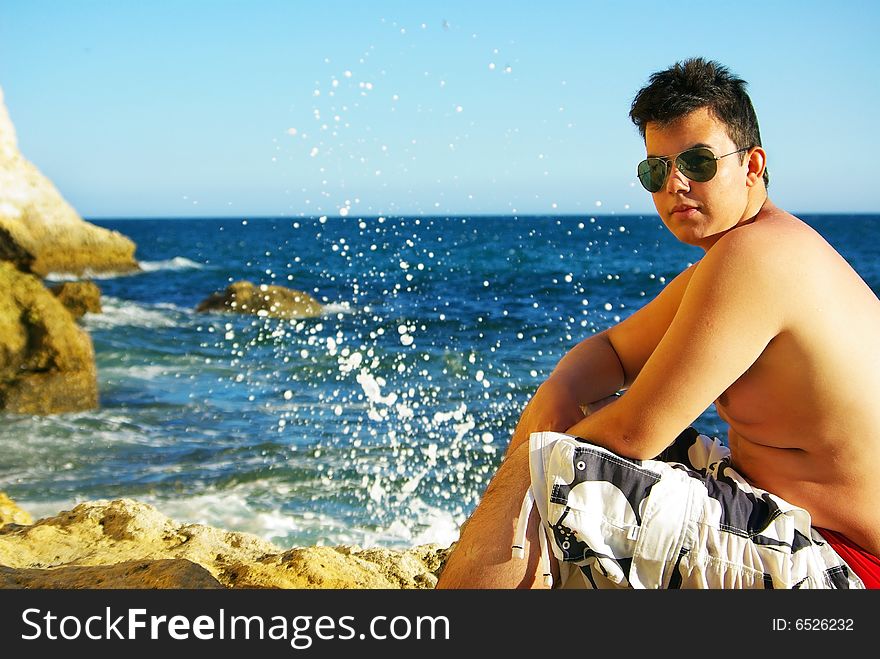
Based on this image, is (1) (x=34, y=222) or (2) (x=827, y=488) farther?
(1) (x=34, y=222)

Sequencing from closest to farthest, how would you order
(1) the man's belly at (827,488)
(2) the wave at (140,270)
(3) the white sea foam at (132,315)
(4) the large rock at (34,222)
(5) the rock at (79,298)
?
(1) the man's belly at (827,488) < (3) the white sea foam at (132,315) < (5) the rock at (79,298) < (4) the large rock at (34,222) < (2) the wave at (140,270)

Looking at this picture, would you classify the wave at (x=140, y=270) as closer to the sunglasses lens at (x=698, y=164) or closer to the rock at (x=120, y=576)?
the rock at (x=120, y=576)

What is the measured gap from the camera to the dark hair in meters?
2.46

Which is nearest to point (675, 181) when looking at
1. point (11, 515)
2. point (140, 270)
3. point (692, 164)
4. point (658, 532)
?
point (692, 164)

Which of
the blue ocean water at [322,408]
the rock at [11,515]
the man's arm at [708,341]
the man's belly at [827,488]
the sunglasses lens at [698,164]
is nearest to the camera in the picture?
the man's arm at [708,341]

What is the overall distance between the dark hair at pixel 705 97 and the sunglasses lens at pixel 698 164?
0.10 metres

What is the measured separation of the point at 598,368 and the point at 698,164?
2.38 ft

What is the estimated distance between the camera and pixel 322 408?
9.38 meters

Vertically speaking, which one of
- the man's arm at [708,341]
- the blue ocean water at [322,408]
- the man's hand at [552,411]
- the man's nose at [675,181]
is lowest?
the blue ocean water at [322,408]

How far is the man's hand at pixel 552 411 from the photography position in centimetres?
257

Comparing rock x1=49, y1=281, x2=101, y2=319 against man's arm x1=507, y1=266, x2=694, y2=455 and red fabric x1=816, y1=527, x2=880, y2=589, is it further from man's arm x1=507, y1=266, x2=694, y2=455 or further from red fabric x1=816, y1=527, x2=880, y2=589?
red fabric x1=816, y1=527, x2=880, y2=589

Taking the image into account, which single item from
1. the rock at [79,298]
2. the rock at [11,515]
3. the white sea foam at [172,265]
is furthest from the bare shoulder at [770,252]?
the white sea foam at [172,265]

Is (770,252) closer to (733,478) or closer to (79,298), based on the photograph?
(733,478)
